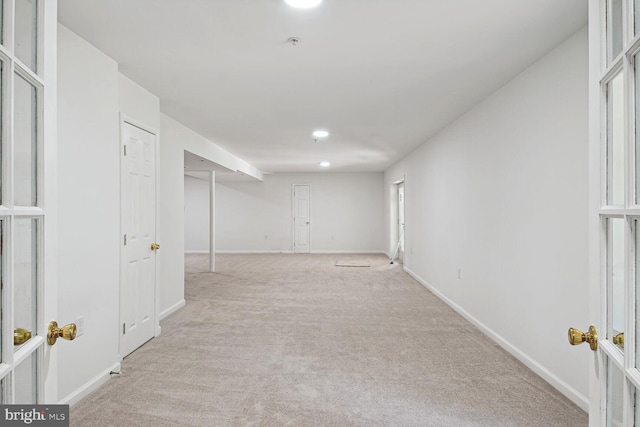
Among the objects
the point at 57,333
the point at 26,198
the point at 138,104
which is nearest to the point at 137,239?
the point at 138,104

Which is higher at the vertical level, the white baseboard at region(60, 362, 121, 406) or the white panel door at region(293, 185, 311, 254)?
the white panel door at region(293, 185, 311, 254)

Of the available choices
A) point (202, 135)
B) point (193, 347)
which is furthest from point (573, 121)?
point (202, 135)

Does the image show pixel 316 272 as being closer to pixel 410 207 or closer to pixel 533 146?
pixel 410 207

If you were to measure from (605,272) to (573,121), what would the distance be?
1.86 metres

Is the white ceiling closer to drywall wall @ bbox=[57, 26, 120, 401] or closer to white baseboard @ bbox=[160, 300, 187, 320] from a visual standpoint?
drywall wall @ bbox=[57, 26, 120, 401]

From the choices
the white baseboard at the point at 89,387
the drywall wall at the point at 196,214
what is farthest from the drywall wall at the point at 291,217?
the white baseboard at the point at 89,387

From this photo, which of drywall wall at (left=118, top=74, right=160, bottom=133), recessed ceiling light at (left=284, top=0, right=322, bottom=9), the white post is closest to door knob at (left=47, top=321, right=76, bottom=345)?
recessed ceiling light at (left=284, top=0, right=322, bottom=9)

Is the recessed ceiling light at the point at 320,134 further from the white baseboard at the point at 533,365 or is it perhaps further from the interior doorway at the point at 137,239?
the white baseboard at the point at 533,365

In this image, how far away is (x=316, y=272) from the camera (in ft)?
25.2

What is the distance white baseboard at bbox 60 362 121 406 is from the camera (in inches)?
93.4

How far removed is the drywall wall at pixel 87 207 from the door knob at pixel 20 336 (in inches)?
65.2

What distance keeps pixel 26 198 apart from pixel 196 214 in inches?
430

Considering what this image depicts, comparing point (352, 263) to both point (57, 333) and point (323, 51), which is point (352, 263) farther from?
point (57, 333)

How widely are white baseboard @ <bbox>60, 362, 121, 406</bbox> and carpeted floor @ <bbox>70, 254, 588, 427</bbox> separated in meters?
0.04
